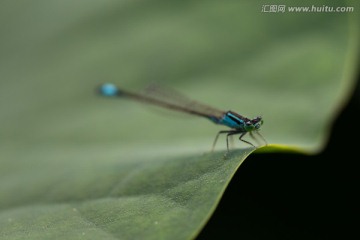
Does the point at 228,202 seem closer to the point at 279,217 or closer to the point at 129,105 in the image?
the point at 279,217

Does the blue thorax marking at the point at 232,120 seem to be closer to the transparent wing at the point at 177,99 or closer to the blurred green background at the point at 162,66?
the transparent wing at the point at 177,99

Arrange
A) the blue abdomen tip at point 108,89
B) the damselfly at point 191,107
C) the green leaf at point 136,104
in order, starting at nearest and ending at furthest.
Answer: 1. the green leaf at point 136,104
2. the damselfly at point 191,107
3. the blue abdomen tip at point 108,89

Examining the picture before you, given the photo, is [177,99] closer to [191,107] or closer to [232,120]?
[191,107]

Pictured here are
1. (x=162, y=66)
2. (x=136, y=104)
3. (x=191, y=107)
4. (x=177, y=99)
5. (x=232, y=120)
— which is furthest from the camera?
(x=162, y=66)

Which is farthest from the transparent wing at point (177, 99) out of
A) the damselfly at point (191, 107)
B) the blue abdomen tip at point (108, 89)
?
the blue abdomen tip at point (108, 89)

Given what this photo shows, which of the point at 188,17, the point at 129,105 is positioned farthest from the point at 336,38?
the point at 129,105

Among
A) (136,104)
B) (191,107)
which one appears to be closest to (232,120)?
(191,107)

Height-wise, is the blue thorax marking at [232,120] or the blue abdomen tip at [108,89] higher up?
the blue abdomen tip at [108,89]
